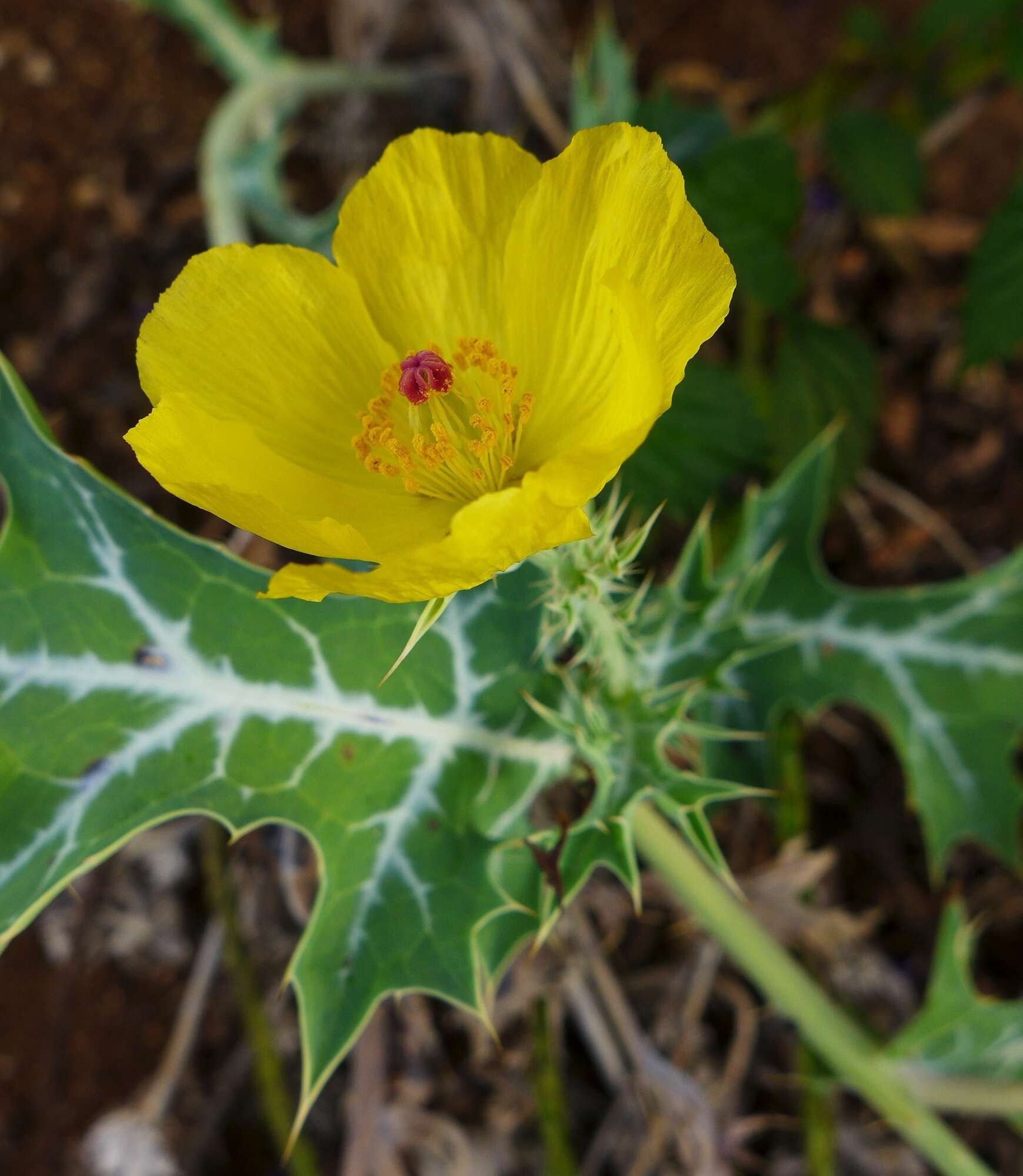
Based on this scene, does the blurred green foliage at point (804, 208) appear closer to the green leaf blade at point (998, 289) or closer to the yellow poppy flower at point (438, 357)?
the green leaf blade at point (998, 289)

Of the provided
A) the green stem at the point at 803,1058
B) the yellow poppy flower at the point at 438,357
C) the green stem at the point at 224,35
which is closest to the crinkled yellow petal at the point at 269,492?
the yellow poppy flower at the point at 438,357

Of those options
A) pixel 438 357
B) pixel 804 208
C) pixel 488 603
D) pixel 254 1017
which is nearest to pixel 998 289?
pixel 804 208

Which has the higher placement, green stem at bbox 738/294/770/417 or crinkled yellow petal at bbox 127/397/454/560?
green stem at bbox 738/294/770/417

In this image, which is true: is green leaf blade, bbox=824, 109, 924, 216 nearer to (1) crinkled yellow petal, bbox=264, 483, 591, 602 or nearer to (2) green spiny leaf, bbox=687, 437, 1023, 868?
(2) green spiny leaf, bbox=687, 437, 1023, 868

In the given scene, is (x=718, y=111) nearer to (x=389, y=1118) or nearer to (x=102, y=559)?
(x=102, y=559)

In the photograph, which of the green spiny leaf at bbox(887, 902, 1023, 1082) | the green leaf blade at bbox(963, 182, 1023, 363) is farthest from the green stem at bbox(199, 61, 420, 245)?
the green spiny leaf at bbox(887, 902, 1023, 1082)

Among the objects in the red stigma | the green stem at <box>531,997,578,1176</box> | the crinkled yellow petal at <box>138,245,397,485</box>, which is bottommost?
the green stem at <box>531,997,578,1176</box>
